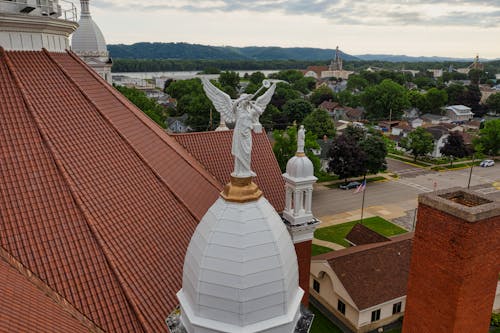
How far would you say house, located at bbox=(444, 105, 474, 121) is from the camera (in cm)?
12000

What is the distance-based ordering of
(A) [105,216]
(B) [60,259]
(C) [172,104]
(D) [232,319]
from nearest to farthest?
(D) [232,319], (B) [60,259], (A) [105,216], (C) [172,104]

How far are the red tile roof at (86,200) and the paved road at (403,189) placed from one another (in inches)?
1314

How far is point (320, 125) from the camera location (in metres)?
78.6

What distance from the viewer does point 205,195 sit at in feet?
57.8

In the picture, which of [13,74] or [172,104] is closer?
[13,74]

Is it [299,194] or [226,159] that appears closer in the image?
[299,194]

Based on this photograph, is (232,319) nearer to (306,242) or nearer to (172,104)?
(306,242)

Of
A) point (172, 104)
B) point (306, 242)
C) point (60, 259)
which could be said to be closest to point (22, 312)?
point (60, 259)

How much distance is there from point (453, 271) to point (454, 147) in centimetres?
6588

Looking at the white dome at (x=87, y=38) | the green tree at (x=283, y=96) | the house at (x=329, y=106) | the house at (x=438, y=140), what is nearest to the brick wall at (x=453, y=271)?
the white dome at (x=87, y=38)

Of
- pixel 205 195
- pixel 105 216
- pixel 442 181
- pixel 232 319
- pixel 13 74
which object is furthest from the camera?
pixel 442 181

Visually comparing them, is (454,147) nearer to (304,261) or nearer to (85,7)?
(304,261)

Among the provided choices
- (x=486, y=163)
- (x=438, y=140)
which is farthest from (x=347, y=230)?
(x=486, y=163)

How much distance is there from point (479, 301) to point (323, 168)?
50570mm
